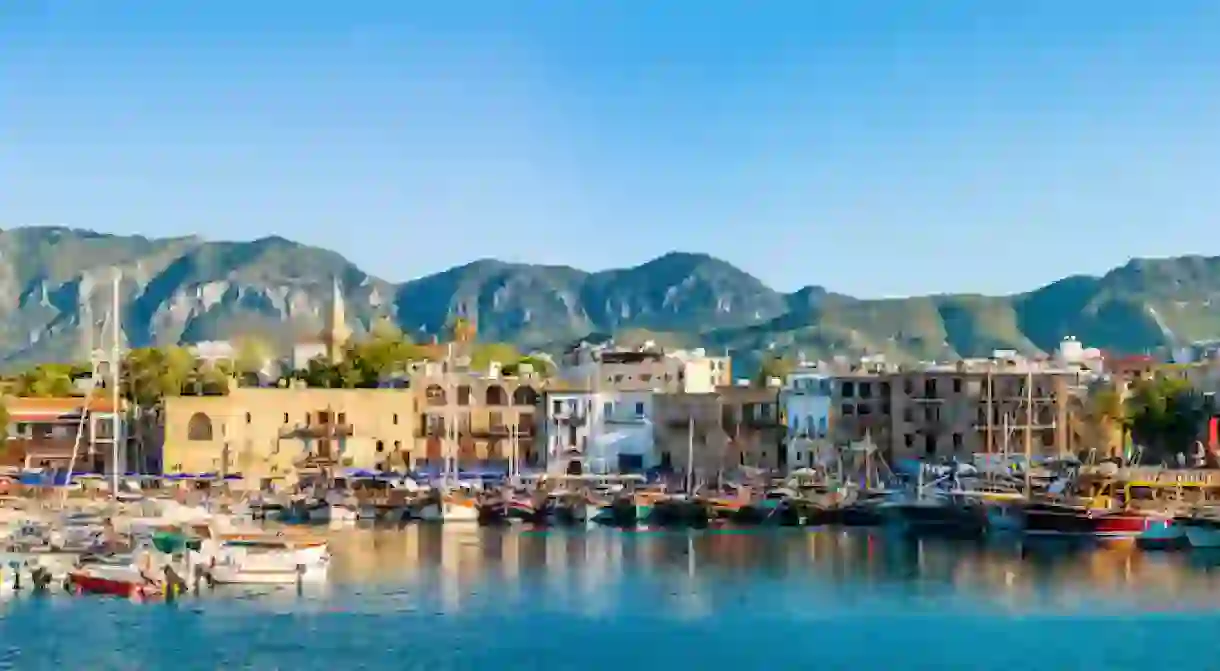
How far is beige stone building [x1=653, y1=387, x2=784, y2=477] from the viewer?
301 ft

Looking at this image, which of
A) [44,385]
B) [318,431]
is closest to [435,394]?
[318,431]

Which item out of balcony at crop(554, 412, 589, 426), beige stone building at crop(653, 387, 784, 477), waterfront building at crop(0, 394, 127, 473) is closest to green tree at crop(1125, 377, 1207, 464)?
beige stone building at crop(653, 387, 784, 477)

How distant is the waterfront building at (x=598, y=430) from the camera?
91.5m

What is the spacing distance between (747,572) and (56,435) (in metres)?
44.7

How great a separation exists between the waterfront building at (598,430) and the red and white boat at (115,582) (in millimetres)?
44001

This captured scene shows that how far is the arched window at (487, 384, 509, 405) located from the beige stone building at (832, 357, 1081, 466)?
15249 mm

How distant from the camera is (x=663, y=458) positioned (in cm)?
9250

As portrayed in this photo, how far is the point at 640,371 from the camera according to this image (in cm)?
9825

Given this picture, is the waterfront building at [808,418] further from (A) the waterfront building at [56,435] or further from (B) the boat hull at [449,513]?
(A) the waterfront building at [56,435]

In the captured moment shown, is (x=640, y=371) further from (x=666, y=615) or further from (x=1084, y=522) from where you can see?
(x=666, y=615)

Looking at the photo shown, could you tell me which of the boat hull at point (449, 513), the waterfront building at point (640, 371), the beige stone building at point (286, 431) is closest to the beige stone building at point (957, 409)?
the waterfront building at point (640, 371)

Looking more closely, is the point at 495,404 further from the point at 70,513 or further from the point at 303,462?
the point at 70,513

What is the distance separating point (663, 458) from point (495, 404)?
8073 millimetres

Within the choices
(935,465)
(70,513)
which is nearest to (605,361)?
(935,465)
